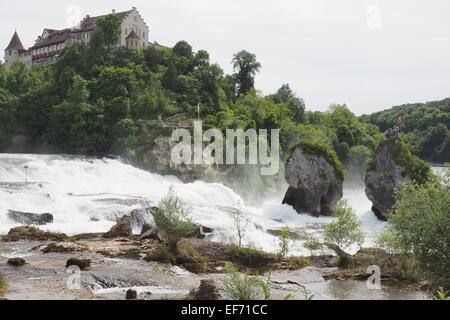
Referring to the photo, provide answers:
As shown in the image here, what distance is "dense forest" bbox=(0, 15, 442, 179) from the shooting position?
63656mm

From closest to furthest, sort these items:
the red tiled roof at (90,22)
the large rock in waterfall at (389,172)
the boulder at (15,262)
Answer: the boulder at (15,262)
the large rock in waterfall at (389,172)
the red tiled roof at (90,22)

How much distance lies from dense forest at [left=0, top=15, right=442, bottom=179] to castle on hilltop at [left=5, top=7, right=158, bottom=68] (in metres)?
4.77

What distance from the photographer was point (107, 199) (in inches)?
1432

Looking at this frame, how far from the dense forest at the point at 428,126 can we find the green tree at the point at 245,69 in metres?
34.2

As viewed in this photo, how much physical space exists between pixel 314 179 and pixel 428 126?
270 ft

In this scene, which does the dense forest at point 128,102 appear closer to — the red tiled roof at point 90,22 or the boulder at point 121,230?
the red tiled roof at point 90,22

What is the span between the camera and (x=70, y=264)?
20.0 m

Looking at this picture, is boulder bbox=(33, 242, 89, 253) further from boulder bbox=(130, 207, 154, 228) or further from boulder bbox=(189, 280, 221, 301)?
boulder bbox=(189, 280, 221, 301)

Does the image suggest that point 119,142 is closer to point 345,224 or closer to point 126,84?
point 126,84

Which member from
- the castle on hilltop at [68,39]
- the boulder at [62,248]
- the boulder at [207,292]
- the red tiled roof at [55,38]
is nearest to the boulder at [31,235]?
the boulder at [62,248]

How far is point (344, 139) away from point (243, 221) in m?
51.4

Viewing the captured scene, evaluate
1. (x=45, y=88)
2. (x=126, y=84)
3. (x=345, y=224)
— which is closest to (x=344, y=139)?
(x=126, y=84)

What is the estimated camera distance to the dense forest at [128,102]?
209ft

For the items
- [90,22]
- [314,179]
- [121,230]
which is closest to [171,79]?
[90,22]
